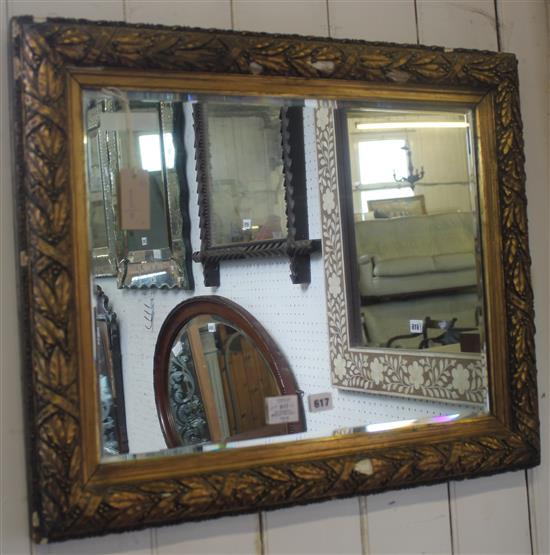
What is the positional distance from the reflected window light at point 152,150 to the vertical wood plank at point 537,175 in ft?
1.46

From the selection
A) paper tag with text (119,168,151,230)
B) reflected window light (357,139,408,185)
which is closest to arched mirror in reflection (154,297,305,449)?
paper tag with text (119,168,151,230)

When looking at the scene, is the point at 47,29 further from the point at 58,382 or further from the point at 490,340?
the point at 490,340

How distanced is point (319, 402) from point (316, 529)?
137 millimetres

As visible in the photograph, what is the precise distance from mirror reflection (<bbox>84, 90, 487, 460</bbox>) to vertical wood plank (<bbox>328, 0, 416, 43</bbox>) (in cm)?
9

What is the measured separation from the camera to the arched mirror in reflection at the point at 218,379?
0.84 meters

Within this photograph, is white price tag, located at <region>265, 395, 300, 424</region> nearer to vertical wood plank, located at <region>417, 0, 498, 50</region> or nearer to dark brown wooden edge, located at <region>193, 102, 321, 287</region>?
dark brown wooden edge, located at <region>193, 102, 321, 287</region>

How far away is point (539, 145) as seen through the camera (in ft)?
3.30

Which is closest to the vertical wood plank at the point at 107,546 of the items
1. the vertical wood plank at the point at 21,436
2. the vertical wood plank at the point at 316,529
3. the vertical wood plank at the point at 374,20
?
the vertical wood plank at the point at 21,436

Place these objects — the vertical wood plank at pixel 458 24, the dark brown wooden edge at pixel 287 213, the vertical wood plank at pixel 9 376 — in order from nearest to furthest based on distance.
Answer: the vertical wood plank at pixel 9 376, the dark brown wooden edge at pixel 287 213, the vertical wood plank at pixel 458 24

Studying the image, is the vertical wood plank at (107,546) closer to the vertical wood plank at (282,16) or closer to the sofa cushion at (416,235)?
the sofa cushion at (416,235)

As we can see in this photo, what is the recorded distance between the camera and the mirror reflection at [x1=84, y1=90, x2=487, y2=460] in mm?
814

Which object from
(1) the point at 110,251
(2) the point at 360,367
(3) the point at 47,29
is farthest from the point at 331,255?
(3) the point at 47,29

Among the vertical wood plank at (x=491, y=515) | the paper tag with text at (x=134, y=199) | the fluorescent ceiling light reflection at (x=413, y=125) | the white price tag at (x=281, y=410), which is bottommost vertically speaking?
the vertical wood plank at (x=491, y=515)

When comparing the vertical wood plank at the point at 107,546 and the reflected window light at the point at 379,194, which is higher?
the reflected window light at the point at 379,194
